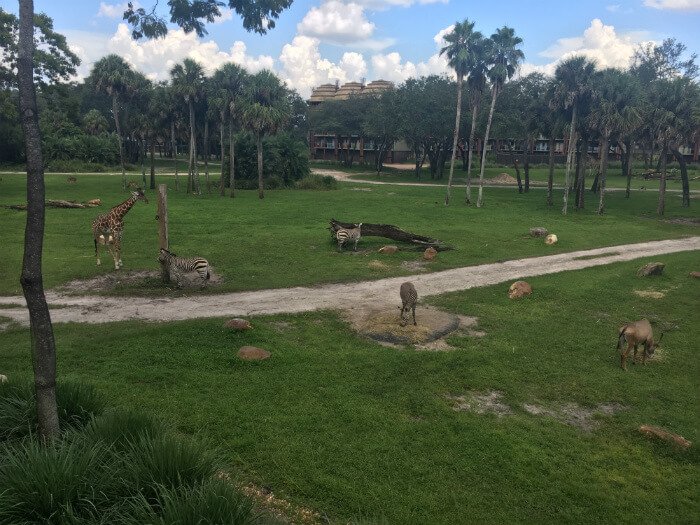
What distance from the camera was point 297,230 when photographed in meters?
30.7

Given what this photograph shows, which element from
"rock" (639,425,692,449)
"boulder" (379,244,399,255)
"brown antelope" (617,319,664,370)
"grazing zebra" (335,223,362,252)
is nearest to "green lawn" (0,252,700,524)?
"rock" (639,425,692,449)

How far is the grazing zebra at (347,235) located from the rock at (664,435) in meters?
17.0

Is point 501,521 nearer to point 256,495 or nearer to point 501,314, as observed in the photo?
point 256,495

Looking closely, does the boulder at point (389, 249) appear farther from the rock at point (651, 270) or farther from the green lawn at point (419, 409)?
the rock at point (651, 270)

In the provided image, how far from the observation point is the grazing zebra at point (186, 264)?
17875mm

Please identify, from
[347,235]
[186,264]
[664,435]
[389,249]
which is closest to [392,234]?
[389,249]

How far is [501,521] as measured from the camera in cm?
702

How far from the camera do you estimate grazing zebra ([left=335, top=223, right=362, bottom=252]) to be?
25.1 m

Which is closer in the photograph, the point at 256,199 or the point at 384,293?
the point at 384,293

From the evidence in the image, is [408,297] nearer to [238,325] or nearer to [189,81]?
[238,325]

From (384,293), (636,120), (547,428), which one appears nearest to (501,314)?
(384,293)

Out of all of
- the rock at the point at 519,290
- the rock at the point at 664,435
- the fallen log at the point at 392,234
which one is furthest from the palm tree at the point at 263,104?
the rock at the point at 664,435

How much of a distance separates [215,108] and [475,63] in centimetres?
2091

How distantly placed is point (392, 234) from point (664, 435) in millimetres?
18072
